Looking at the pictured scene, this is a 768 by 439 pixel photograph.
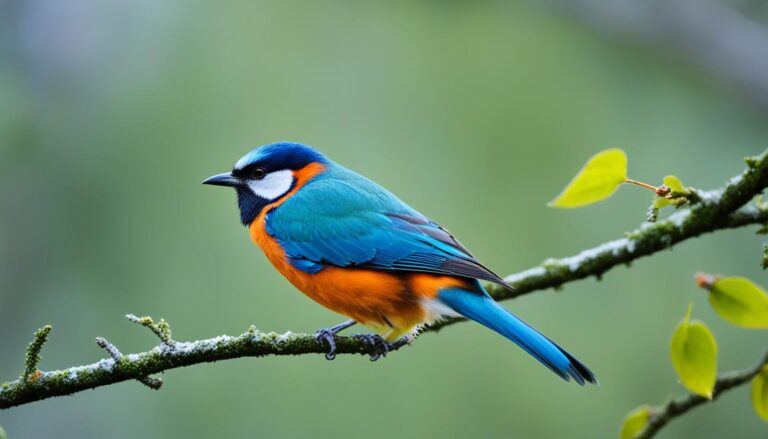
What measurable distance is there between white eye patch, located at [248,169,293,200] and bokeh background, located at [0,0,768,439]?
2.39 m

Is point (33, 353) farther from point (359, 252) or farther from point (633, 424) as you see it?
point (633, 424)

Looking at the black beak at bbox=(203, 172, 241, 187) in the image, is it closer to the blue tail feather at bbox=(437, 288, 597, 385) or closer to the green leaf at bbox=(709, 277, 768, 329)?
the blue tail feather at bbox=(437, 288, 597, 385)

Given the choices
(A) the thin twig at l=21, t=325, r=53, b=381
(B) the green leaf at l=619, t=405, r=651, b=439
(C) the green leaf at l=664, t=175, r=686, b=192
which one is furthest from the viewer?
(A) the thin twig at l=21, t=325, r=53, b=381

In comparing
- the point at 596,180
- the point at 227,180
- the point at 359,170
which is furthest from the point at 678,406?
the point at 359,170

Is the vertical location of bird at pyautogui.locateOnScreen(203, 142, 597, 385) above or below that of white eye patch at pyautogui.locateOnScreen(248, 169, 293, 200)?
below

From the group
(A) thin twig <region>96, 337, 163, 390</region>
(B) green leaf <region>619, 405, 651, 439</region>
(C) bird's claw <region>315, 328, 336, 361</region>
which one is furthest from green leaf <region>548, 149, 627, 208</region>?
(A) thin twig <region>96, 337, 163, 390</region>

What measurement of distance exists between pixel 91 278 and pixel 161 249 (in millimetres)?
782

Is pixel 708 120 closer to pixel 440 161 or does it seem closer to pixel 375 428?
pixel 440 161

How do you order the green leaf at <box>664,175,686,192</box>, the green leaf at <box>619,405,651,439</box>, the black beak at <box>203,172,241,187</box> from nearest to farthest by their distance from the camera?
the green leaf at <box>664,175,686,192</box> → the green leaf at <box>619,405,651,439</box> → the black beak at <box>203,172,241,187</box>

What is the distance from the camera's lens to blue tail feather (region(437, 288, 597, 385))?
3021 millimetres

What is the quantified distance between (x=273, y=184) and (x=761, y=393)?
304 cm

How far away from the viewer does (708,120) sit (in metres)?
8.52

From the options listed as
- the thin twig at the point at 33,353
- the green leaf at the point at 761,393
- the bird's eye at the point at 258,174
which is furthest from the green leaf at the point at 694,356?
the bird's eye at the point at 258,174

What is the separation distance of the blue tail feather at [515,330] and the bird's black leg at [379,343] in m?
0.27
